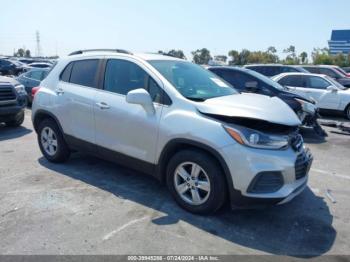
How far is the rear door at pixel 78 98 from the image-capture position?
4.93 m

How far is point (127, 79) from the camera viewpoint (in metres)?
4.59

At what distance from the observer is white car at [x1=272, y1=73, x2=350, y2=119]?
11.1 meters

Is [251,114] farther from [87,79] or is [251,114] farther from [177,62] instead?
[87,79]

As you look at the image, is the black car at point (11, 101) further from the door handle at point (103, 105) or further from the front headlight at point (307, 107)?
the front headlight at point (307, 107)

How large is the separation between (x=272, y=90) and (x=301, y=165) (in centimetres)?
521

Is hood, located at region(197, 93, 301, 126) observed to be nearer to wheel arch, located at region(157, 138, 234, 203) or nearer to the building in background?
wheel arch, located at region(157, 138, 234, 203)

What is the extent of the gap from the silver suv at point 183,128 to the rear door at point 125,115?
0.04 ft

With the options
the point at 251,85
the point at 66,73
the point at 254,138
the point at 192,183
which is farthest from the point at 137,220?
the point at 251,85

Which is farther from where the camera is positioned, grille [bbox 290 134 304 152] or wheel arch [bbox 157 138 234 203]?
grille [bbox 290 134 304 152]

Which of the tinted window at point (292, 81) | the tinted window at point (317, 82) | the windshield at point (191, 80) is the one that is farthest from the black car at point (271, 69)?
the windshield at point (191, 80)

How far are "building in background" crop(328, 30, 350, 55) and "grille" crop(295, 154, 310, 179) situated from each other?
75105 mm

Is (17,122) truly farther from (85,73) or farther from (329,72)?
(329,72)

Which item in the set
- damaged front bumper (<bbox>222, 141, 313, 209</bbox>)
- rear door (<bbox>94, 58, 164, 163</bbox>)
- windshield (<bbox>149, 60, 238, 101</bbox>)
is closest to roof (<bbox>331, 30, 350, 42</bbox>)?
windshield (<bbox>149, 60, 238, 101</bbox>)

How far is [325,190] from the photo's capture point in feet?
16.0
